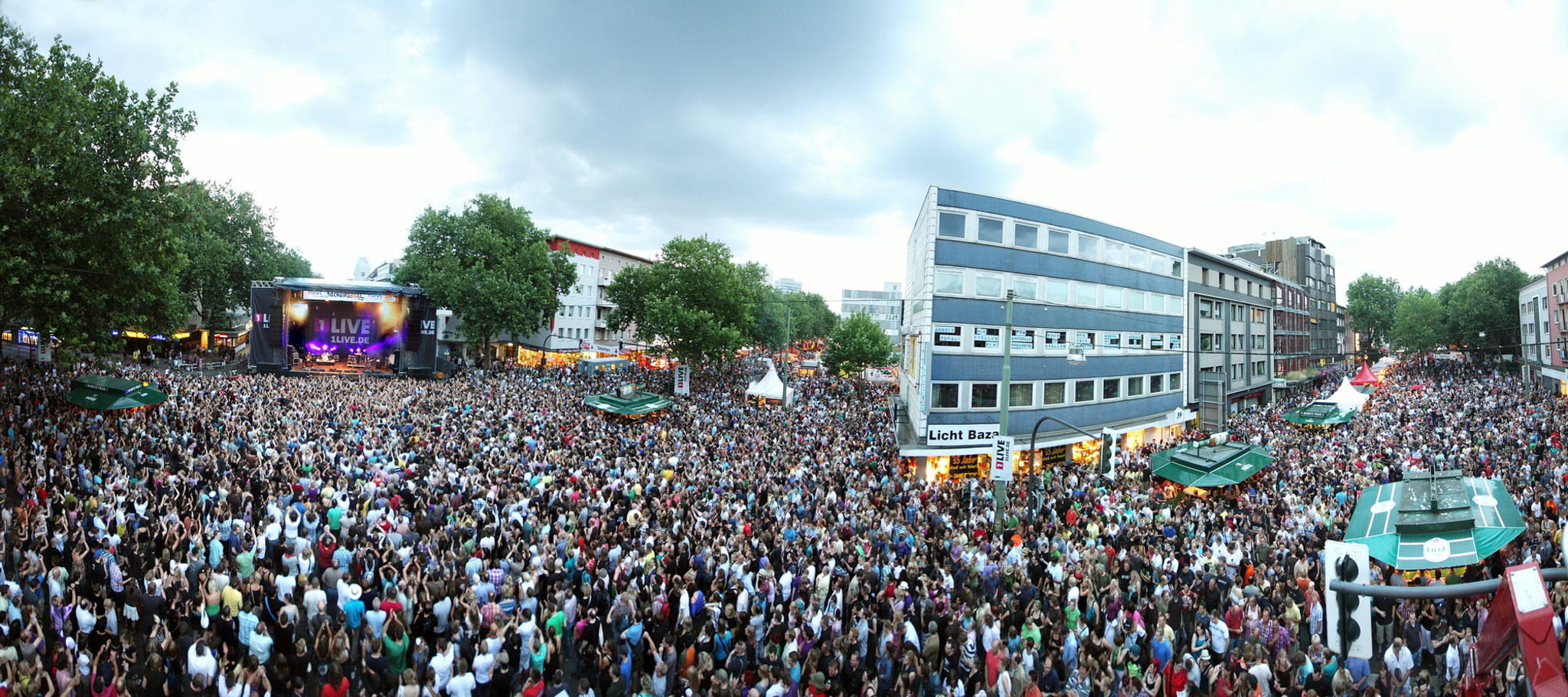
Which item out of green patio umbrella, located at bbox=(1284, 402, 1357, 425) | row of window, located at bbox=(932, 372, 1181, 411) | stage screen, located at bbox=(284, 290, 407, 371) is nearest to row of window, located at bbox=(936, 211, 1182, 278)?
row of window, located at bbox=(932, 372, 1181, 411)

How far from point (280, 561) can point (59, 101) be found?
13080mm

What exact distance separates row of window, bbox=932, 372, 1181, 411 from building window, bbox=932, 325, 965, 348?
1451 mm

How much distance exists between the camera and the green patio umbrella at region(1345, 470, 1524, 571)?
456 inches

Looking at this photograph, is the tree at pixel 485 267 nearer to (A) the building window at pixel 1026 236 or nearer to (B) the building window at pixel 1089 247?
(A) the building window at pixel 1026 236

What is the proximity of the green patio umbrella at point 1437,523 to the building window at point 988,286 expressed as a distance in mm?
12966

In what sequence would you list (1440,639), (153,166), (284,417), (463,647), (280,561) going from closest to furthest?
(463,647), (1440,639), (280,561), (153,166), (284,417)

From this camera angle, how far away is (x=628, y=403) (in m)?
29.6

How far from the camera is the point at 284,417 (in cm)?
2264

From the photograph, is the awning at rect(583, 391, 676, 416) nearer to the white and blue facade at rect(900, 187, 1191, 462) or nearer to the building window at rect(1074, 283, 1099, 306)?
the white and blue facade at rect(900, 187, 1191, 462)

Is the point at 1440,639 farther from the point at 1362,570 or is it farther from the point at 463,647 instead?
the point at 463,647

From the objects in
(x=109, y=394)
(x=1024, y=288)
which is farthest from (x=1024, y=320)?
(x=109, y=394)

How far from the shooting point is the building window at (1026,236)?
84.5 feet

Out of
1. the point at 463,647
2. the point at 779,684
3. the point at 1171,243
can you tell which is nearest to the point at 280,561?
the point at 463,647

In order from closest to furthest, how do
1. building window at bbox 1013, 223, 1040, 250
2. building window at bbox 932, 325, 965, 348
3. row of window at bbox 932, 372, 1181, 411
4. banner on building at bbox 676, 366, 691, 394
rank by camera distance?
building window at bbox 932, 325, 965, 348 → row of window at bbox 932, 372, 1181, 411 → building window at bbox 1013, 223, 1040, 250 → banner on building at bbox 676, 366, 691, 394
